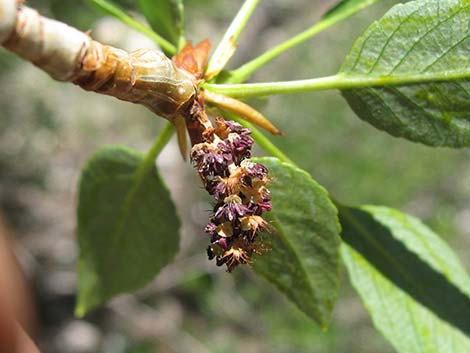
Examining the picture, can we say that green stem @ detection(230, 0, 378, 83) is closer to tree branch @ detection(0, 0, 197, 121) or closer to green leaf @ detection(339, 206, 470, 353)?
tree branch @ detection(0, 0, 197, 121)

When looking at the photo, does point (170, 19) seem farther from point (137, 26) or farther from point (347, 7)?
point (347, 7)

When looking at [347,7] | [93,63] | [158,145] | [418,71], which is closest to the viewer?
[93,63]

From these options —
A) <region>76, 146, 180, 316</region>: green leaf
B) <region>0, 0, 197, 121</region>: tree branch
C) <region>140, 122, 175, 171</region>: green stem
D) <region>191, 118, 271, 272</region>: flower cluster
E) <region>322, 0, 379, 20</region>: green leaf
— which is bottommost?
<region>76, 146, 180, 316</region>: green leaf

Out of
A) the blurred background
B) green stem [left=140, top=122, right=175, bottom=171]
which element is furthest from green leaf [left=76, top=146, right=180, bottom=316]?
the blurred background

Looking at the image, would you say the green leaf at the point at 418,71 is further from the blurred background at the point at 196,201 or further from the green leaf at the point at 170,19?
the blurred background at the point at 196,201

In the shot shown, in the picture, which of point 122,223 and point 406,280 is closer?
point 406,280

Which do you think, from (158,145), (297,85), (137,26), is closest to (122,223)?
(158,145)
